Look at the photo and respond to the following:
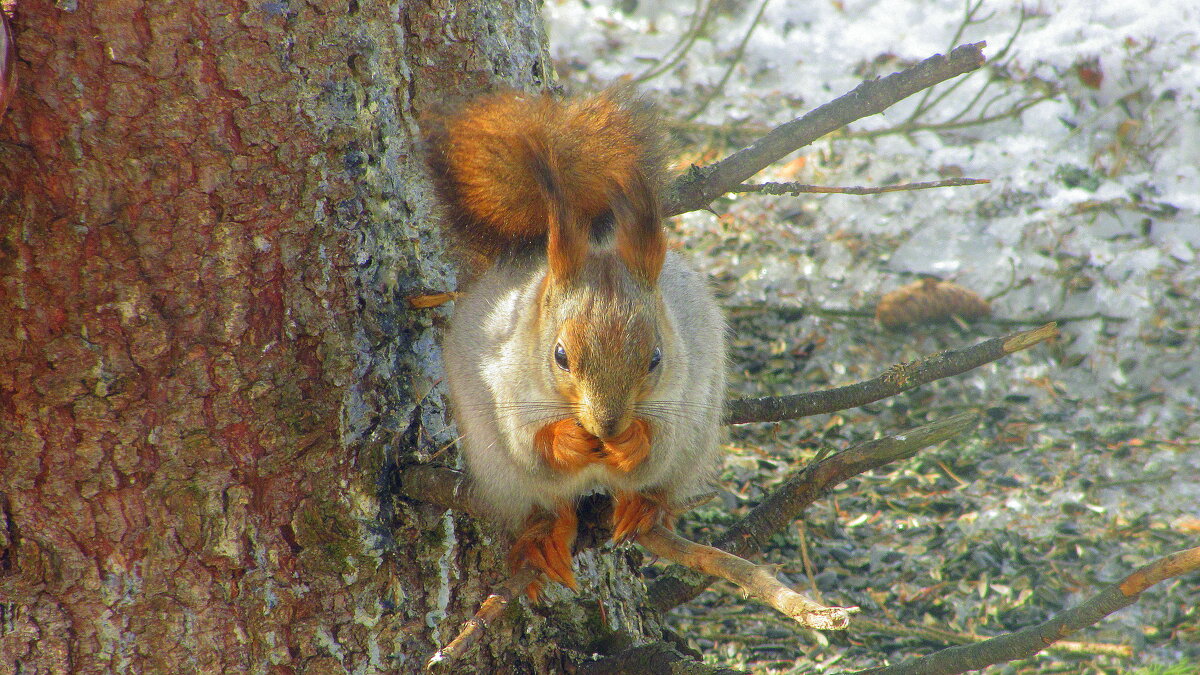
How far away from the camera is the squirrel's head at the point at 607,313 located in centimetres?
129

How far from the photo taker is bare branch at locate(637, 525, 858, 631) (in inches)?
33.9

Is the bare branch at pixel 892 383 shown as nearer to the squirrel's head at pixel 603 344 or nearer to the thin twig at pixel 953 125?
the squirrel's head at pixel 603 344

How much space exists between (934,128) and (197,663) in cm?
295

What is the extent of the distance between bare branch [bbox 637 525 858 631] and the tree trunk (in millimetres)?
297

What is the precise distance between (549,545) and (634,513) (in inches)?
5.7

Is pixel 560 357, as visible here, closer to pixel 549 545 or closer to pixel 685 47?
pixel 549 545

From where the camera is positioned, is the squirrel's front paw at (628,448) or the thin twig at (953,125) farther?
the thin twig at (953,125)

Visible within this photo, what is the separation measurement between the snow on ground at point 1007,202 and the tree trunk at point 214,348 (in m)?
1.57

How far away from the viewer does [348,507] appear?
129 cm

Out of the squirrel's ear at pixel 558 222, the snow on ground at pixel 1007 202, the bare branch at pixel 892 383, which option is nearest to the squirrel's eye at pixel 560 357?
the squirrel's ear at pixel 558 222

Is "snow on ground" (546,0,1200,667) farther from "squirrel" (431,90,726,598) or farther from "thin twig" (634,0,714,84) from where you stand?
"squirrel" (431,90,726,598)

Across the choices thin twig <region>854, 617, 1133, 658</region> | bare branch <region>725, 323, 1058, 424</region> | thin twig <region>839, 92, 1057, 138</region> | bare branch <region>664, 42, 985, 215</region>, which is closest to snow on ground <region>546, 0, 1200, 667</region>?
thin twig <region>839, 92, 1057, 138</region>

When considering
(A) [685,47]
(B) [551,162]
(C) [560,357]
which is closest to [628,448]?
(C) [560,357]

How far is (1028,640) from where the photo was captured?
116 centimetres
